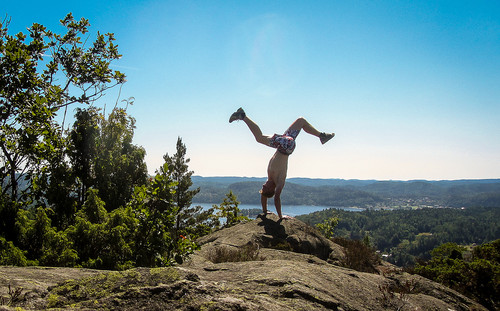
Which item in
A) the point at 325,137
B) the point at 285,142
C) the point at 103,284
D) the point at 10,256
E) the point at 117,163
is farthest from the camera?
the point at 325,137

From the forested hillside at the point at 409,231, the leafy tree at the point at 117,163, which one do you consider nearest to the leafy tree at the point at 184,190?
the leafy tree at the point at 117,163

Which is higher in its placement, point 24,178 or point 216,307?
point 24,178

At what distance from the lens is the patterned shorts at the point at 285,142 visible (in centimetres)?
896

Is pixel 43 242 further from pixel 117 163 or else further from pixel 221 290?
pixel 117 163

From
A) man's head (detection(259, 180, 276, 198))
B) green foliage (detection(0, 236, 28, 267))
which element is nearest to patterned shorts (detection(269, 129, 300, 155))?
man's head (detection(259, 180, 276, 198))

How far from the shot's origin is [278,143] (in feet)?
29.5

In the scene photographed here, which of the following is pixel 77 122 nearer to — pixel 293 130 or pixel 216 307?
pixel 293 130

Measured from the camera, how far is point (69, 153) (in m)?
6.83

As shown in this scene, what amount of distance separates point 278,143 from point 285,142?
22cm

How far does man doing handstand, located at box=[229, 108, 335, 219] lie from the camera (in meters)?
9.03

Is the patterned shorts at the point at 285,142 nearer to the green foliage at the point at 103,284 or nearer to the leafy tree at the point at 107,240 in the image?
the leafy tree at the point at 107,240

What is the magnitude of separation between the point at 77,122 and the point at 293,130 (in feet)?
20.1

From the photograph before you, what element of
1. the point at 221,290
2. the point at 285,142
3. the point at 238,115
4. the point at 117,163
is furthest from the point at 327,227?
the point at 221,290

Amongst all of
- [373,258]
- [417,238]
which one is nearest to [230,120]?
[373,258]
